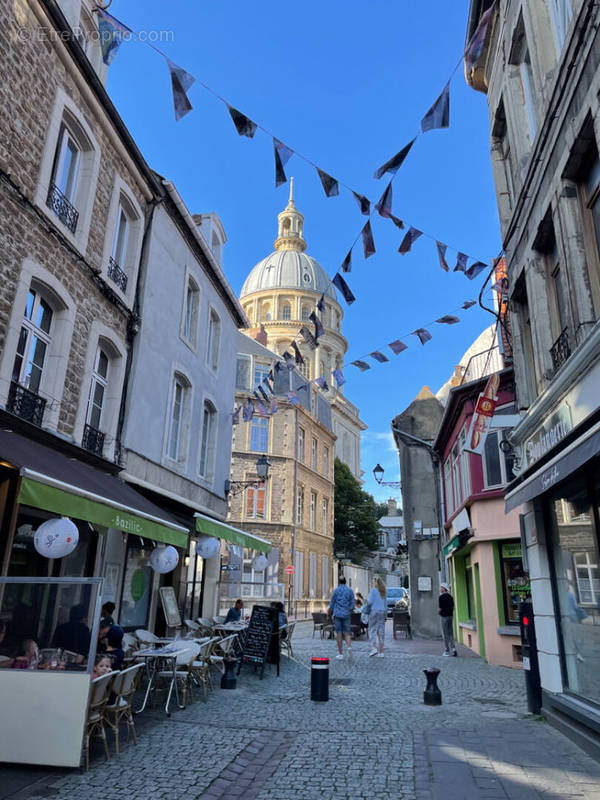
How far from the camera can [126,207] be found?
37.3 ft

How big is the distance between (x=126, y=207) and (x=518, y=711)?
10.7m

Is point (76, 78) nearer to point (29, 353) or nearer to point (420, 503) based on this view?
Result: point (29, 353)

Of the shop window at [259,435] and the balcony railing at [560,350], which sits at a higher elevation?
the shop window at [259,435]

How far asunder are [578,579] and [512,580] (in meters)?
6.59

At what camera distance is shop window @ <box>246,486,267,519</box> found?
98.4 feet

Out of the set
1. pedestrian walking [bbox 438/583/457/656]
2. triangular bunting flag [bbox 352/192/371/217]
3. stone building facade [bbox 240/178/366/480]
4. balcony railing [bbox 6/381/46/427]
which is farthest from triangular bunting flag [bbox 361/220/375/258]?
stone building facade [bbox 240/178/366/480]

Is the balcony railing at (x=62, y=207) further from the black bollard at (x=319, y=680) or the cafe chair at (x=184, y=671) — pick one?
the black bollard at (x=319, y=680)

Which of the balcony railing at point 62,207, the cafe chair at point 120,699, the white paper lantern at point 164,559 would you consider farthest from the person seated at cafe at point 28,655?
the balcony railing at point 62,207

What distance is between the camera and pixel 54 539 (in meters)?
6.08

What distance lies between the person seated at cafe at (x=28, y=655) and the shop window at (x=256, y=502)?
24976 mm

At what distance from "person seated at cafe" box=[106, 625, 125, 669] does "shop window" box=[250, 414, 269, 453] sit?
76.4 feet

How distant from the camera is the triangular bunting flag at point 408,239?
9084 mm

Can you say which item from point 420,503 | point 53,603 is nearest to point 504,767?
point 53,603

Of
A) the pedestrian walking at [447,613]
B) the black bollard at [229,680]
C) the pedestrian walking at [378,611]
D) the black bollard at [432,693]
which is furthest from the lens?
the pedestrian walking at [447,613]
